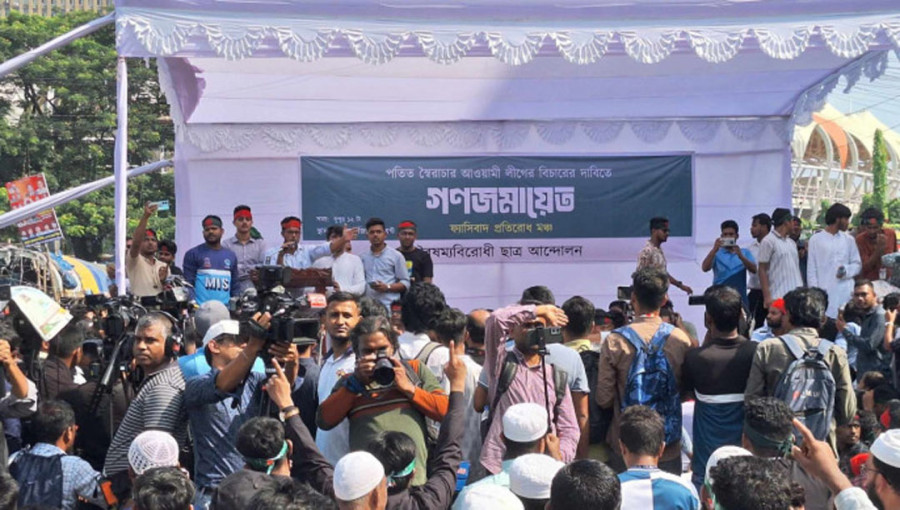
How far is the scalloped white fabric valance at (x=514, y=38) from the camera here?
8.59 m

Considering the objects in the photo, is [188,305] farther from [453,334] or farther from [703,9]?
[703,9]

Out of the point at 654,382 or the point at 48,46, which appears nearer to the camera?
the point at 654,382

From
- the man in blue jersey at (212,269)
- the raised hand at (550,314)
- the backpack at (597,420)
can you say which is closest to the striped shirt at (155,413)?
the raised hand at (550,314)

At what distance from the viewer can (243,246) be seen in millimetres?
9500

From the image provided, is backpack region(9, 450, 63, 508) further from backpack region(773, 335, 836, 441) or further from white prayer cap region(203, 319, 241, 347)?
backpack region(773, 335, 836, 441)

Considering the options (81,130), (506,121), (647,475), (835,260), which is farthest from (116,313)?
(81,130)

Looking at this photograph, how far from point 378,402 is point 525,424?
0.72 metres

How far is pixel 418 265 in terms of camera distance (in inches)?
404

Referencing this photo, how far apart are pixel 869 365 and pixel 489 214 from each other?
5.39 metres

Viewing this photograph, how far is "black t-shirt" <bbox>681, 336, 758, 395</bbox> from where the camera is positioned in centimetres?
546

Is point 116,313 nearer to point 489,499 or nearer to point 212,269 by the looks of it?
point 489,499

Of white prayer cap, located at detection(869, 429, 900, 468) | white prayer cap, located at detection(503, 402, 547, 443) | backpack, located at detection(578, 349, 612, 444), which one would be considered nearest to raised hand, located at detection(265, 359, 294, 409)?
white prayer cap, located at detection(503, 402, 547, 443)

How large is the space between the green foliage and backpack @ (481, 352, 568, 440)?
27.6 m

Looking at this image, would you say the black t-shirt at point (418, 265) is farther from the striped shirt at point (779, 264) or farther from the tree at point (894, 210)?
the tree at point (894, 210)
